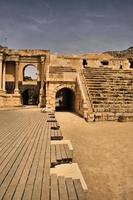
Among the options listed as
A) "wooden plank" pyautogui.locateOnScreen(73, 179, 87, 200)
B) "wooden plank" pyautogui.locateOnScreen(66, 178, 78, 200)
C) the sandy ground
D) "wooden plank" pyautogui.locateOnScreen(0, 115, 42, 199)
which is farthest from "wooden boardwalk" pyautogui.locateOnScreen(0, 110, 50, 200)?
the sandy ground

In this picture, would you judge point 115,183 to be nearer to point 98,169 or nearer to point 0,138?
point 98,169

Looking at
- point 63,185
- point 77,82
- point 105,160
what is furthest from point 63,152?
point 77,82

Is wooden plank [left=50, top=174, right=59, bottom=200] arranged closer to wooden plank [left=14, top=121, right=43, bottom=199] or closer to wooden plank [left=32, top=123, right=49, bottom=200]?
wooden plank [left=32, top=123, right=49, bottom=200]

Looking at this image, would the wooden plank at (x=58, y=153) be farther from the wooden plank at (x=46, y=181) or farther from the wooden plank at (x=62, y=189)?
the wooden plank at (x=62, y=189)

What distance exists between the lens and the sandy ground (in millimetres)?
5129

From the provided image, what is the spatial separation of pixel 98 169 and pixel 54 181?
2468 mm

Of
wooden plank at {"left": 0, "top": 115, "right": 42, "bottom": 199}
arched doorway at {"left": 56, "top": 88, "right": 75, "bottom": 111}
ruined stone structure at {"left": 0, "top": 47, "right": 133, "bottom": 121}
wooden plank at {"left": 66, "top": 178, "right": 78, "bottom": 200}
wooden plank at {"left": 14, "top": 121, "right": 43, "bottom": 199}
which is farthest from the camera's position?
arched doorway at {"left": 56, "top": 88, "right": 75, "bottom": 111}

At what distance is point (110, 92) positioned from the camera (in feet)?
63.7

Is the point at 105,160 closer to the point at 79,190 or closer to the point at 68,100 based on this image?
the point at 79,190

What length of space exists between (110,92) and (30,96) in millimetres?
26128

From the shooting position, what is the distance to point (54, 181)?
14.1 feet

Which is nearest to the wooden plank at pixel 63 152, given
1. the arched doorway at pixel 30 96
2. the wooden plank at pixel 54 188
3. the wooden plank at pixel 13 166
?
the wooden plank at pixel 13 166

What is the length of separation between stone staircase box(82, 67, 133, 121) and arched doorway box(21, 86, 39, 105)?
15867 mm

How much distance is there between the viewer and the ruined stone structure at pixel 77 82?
1727 centimetres
